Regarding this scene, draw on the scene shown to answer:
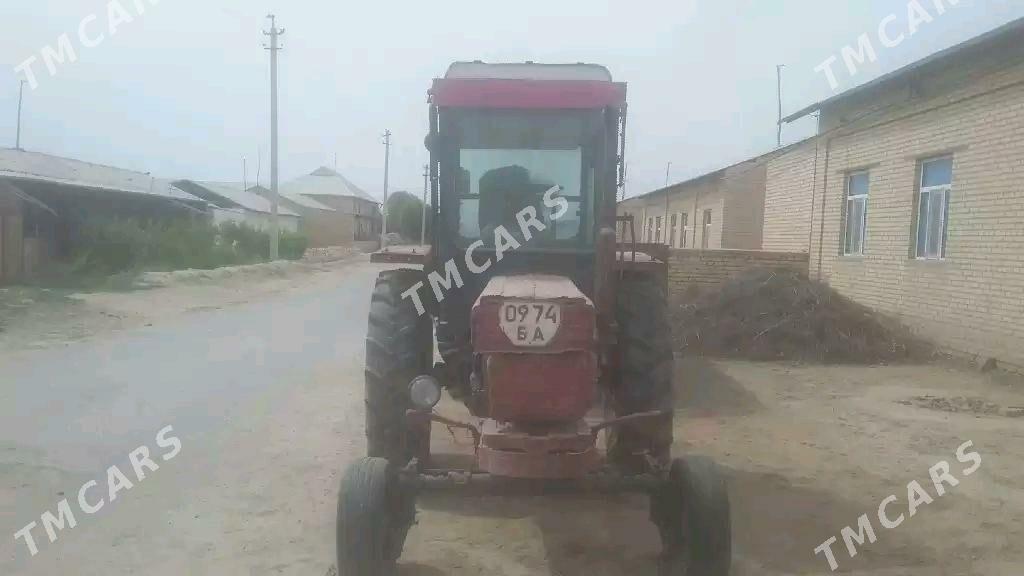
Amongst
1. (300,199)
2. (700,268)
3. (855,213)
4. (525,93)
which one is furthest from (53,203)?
(300,199)

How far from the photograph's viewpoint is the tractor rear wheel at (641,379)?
16.0ft

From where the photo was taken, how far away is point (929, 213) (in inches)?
472

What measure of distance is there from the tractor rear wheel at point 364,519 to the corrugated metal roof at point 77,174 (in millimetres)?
18628

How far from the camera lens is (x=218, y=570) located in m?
4.27

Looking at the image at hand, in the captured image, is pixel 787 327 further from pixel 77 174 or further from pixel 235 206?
pixel 235 206

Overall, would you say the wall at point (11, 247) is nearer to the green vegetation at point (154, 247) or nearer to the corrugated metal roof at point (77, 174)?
the corrugated metal roof at point (77, 174)

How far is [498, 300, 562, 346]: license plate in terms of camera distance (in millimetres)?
4008

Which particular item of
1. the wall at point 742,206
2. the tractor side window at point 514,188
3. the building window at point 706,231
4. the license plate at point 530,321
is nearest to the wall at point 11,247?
the wall at point 742,206

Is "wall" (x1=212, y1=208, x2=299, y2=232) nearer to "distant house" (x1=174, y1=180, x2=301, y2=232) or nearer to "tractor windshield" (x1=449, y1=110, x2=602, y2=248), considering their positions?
"distant house" (x1=174, y1=180, x2=301, y2=232)

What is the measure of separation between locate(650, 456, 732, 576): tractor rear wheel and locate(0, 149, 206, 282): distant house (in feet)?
63.3

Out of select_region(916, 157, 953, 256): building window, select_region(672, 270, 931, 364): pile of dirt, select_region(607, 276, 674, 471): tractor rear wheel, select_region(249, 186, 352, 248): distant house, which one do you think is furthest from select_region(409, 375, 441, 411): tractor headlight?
select_region(249, 186, 352, 248): distant house

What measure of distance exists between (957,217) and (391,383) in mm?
9162

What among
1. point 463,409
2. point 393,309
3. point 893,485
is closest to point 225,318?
point 463,409

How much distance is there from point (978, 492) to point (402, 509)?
→ 4.24 metres
